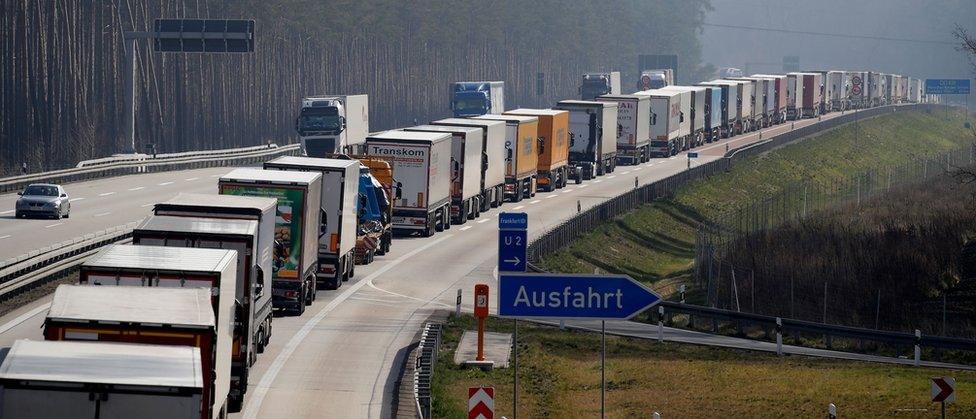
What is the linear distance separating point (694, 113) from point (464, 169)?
48147mm

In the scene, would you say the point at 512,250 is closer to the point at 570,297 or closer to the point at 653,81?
the point at 570,297

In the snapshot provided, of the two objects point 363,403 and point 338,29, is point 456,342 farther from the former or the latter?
point 338,29

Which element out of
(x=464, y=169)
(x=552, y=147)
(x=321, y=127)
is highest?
(x=321, y=127)

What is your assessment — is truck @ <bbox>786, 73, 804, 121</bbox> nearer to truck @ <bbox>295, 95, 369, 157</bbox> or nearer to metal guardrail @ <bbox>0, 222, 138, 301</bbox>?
truck @ <bbox>295, 95, 369, 157</bbox>

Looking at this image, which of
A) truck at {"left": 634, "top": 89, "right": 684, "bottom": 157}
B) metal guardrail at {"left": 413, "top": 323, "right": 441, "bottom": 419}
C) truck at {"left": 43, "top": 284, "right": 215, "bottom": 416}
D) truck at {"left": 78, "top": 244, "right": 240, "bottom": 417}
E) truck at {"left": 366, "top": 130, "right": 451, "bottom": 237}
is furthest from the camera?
truck at {"left": 634, "top": 89, "right": 684, "bottom": 157}

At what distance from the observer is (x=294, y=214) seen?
114ft

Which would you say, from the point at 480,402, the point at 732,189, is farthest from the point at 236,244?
the point at 732,189

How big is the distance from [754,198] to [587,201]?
19.1 meters

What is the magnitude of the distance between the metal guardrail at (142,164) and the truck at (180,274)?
4595 centimetres

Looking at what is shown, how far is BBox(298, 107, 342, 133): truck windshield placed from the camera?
80500 millimetres

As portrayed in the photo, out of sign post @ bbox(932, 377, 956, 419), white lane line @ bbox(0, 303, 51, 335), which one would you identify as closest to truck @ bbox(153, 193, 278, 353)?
white lane line @ bbox(0, 303, 51, 335)

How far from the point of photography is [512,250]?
2975 centimetres

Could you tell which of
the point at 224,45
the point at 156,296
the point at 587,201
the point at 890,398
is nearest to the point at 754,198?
the point at 587,201

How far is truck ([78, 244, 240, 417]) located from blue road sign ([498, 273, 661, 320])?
15.6 ft
